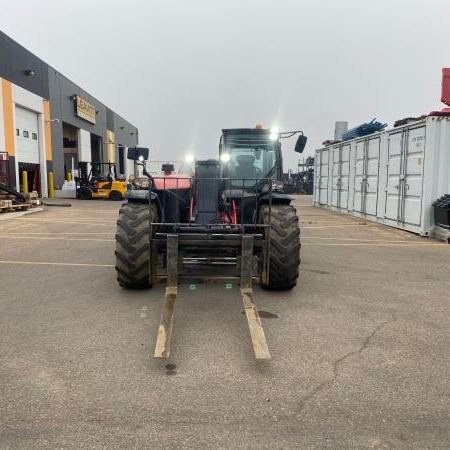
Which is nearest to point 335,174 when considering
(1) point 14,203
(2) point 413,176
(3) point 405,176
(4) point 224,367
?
(3) point 405,176

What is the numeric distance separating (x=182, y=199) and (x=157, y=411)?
12.4 feet

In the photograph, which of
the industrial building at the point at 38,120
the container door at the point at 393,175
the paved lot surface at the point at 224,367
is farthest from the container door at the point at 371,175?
the industrial building at the point at 38,120

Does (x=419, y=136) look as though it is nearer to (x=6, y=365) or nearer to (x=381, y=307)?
(x=381, y=307)

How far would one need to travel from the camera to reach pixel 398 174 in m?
12.6

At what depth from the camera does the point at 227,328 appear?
4.48 m

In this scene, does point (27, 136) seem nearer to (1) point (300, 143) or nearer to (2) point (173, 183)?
(2) point (173, 183)

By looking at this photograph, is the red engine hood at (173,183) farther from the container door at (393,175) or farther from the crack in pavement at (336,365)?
the container door at (393,175)

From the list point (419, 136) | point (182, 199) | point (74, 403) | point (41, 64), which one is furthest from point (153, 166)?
point (41, 64)

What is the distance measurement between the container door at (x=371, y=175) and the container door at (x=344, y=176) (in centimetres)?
213

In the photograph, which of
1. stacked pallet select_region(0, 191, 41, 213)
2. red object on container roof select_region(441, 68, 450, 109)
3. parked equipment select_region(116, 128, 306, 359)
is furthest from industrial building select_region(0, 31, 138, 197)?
red object on container roof select_region(441, 68, 450, 109)


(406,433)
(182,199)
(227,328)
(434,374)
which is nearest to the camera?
(406,433)

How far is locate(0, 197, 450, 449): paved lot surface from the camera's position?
2701 millimetres

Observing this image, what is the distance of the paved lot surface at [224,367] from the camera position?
8.86 feet

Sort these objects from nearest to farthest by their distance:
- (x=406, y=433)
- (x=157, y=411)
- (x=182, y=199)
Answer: (x=406, y=433) → (x=157, y=411) → (x=182, y=199)
